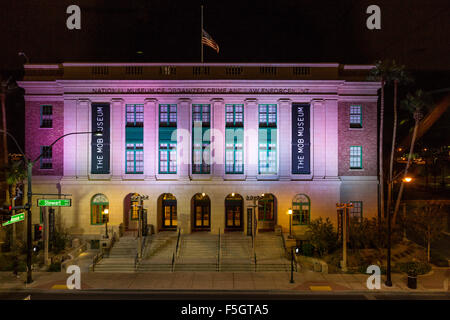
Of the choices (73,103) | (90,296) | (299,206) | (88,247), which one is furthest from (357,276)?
(73,103)

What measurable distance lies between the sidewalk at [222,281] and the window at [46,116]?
13.9 metres

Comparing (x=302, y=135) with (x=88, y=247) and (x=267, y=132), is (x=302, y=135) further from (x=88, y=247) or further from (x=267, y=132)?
(x=88, y=247)

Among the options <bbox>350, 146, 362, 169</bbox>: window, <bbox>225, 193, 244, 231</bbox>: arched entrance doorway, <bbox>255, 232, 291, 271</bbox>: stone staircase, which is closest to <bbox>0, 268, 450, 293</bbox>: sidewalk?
<bbox>255, 232, 291, 271</bbox>: stone staircase

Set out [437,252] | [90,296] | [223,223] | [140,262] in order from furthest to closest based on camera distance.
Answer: [223,223] → [437,252] → [140,262] → [90,296]

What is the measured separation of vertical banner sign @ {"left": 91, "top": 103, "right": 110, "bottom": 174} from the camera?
27.7 metres

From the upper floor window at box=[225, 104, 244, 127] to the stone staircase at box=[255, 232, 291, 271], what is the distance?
35.2 feet

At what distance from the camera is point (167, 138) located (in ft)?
90.8

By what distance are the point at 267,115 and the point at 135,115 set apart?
1261cm

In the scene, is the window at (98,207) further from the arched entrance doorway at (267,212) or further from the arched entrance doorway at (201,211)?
the arched entrance doorway at (267,212)

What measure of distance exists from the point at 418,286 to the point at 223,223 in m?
15.3

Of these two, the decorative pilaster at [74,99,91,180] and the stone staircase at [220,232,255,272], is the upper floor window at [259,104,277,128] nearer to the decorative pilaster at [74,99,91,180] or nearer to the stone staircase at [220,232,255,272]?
the stone staircase at [220,232,255,272]

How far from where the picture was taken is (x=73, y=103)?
2783 centimetres

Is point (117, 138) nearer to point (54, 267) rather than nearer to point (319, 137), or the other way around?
point (54, 267)

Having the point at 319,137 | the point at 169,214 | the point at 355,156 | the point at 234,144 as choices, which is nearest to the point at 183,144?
the point at 234,144
